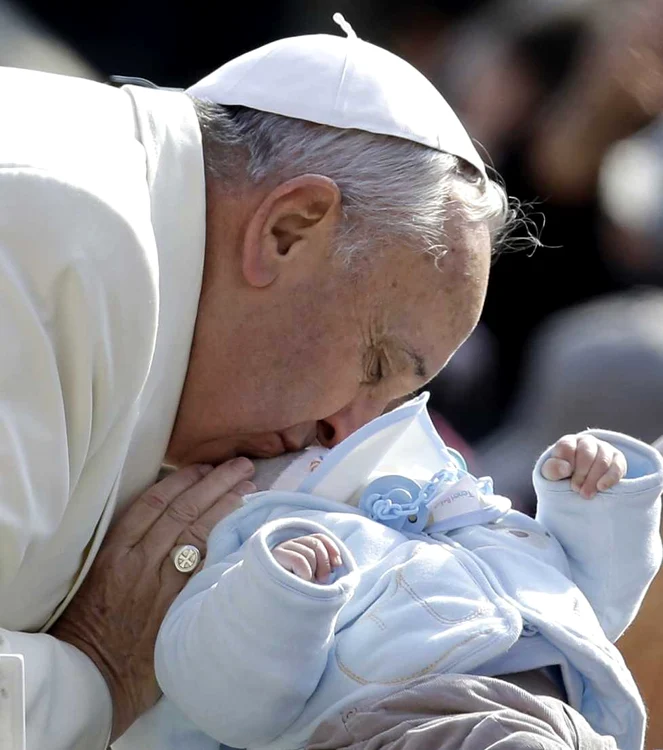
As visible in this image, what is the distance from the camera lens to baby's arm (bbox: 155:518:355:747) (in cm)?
140

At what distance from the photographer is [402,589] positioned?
1.55 meters

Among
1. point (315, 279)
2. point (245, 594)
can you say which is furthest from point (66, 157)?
point (245, 594)

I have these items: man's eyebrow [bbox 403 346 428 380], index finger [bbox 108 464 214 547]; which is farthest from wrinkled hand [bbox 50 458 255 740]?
man's eyebrow [bbox 403 346 428 380]

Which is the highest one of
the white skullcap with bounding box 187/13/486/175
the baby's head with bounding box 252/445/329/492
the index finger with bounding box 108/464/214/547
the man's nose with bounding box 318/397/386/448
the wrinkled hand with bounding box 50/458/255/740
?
the white skullcap with bounding box 187/13/486/175

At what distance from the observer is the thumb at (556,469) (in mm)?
1833

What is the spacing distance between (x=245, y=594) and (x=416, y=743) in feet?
0.92

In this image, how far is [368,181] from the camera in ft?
6.02

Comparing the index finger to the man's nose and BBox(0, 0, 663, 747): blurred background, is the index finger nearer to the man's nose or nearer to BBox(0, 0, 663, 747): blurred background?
the man's nose

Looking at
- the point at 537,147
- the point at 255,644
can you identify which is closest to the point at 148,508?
the point at 255,644

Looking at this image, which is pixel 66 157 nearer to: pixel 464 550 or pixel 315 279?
pixel 315 279

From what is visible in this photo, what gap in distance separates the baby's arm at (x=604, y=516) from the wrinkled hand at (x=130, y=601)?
51cm

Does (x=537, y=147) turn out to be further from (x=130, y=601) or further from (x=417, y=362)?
(x=130, y=601)

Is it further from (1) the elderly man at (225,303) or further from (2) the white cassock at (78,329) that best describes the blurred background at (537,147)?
(2) the white cassock at (78,329)

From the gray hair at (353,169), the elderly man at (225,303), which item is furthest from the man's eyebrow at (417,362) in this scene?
the gray hair at (353,169)
